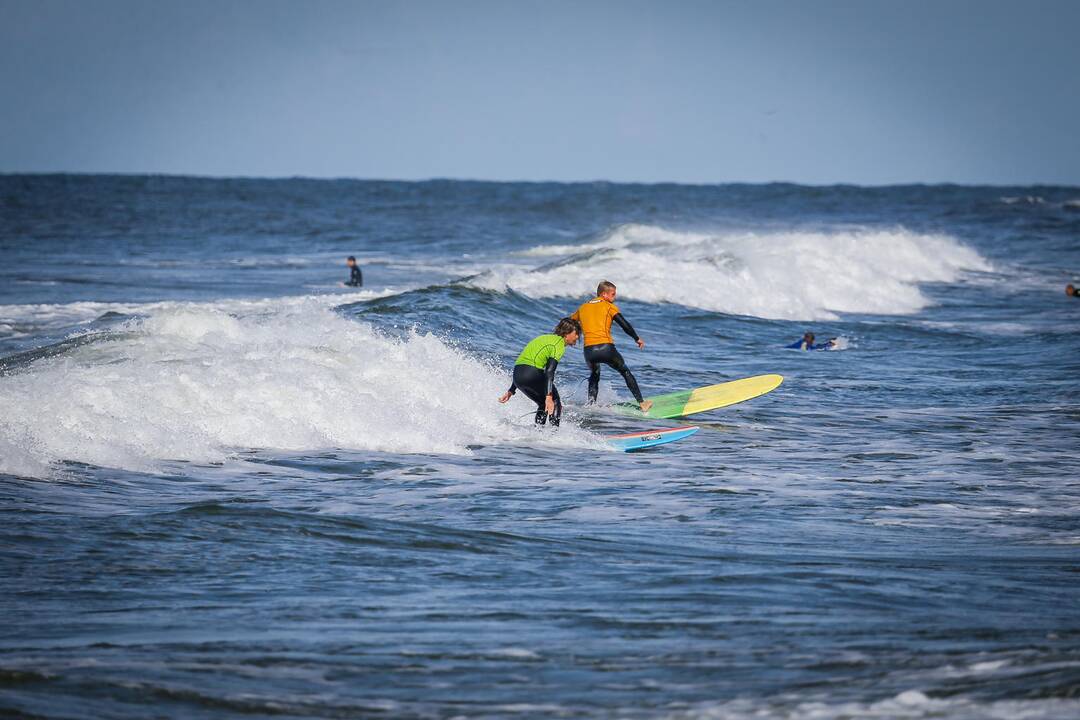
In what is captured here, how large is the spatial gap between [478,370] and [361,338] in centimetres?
152

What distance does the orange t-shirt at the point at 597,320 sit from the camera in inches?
550

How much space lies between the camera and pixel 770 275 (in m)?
31.6

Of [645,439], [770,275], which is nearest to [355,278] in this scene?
[770,275]

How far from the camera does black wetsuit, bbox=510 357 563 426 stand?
12.5 m

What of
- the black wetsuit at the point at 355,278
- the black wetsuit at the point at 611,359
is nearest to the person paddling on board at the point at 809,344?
the black wetsuit at the point at 611,359

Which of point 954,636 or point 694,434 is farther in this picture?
point 694,434

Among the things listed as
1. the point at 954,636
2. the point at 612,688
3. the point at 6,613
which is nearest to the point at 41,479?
the point at 6,613

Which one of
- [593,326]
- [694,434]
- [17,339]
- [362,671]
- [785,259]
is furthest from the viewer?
[785,259]

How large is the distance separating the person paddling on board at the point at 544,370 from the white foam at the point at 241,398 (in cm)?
30

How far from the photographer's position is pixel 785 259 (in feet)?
111

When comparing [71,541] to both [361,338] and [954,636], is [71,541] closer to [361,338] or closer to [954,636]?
[954,636]

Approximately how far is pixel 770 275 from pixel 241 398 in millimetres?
21714

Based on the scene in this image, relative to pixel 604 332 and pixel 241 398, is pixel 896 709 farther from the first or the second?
pixel 604 332

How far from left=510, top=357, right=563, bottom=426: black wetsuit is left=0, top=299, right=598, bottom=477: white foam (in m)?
0.26
